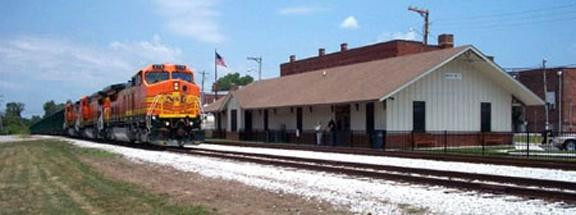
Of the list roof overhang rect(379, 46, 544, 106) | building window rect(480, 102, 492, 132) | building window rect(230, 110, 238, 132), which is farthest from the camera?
building window rect(230, 110, 238, 132)

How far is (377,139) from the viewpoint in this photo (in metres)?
32.0

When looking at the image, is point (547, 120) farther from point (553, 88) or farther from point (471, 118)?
point (471, 118)

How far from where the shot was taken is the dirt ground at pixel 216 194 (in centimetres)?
1090

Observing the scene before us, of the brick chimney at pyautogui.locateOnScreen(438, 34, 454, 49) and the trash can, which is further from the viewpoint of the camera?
the brick chimney at pyautogui.locateOnScreen(438, 34, 454, 49)

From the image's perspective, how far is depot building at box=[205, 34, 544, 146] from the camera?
33312mm

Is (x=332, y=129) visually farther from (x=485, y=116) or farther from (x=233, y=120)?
(x=233, y=120)

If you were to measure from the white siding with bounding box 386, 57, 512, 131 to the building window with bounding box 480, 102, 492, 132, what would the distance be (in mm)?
228

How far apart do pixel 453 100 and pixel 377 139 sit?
5960mm

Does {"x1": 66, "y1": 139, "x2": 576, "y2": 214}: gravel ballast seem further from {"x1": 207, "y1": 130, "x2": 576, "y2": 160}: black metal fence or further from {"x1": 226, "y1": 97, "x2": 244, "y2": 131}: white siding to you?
{"x1": 226, "y1": 97, "x2": 244, "y2": 131}: white siding

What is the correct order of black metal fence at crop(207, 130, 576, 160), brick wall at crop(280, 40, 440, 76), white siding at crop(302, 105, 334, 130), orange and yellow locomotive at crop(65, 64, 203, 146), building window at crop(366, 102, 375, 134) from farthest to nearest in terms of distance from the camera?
brick wall at crop(280, 40, 440, 76) < white siding at crop(302, 105, 334, 130) < building window at crop(366, 102, 375, 134) < black metal fence at crop(207, 130, 576, 160) < orange and yellow locomotive at crop(65, 64, 203, 146)

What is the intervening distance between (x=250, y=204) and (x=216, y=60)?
54658 millimetres

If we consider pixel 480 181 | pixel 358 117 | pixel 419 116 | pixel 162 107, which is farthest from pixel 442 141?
pixel 480 181

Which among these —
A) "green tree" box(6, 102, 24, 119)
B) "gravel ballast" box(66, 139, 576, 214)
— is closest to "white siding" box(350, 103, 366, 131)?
"gravel ballast" box(66, 139, 576, 214)

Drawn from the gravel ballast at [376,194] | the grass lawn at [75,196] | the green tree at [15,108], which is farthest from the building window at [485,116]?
the green tree at [15,108]
